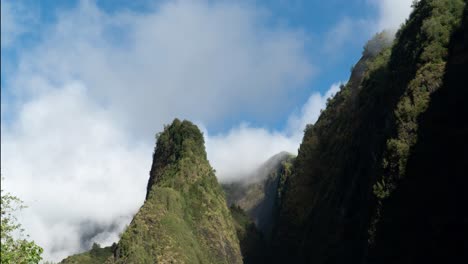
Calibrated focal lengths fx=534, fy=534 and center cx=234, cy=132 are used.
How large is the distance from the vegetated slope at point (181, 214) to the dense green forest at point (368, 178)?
0.25 meters

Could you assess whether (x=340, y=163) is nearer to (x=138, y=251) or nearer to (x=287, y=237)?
(x=287, y=237)

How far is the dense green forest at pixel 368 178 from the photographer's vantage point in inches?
1882

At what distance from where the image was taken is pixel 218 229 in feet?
359

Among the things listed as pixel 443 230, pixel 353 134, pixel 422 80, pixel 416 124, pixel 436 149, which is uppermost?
pixel 353 134

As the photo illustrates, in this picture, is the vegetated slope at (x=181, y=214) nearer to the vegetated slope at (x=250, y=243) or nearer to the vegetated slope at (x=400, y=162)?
the vegetated slope at (x=250, y=243)

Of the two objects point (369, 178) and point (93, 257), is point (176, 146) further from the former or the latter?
point (369, 178)

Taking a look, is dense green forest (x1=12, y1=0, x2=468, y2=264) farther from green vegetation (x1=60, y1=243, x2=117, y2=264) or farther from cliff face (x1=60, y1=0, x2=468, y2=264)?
green vegetation (x1=60, y1=243, x2=117, y2=264)

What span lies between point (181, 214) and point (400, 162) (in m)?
57.5

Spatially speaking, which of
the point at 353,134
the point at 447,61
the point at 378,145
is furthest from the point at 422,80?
the point at 353,134

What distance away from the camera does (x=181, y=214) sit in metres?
103

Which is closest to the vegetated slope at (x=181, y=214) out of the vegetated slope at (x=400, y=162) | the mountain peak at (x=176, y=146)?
the mountain peak at (x=176, y=146)

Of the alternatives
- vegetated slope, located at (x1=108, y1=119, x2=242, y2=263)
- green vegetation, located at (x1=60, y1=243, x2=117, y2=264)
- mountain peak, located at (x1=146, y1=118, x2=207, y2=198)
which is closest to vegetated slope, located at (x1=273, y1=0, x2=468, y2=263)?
vegetated slope, located at (x1=108, y1=119, x2=242, y2=263)

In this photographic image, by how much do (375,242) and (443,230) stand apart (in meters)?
10.2

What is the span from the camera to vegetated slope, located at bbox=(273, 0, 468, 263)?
47109 millimetres
